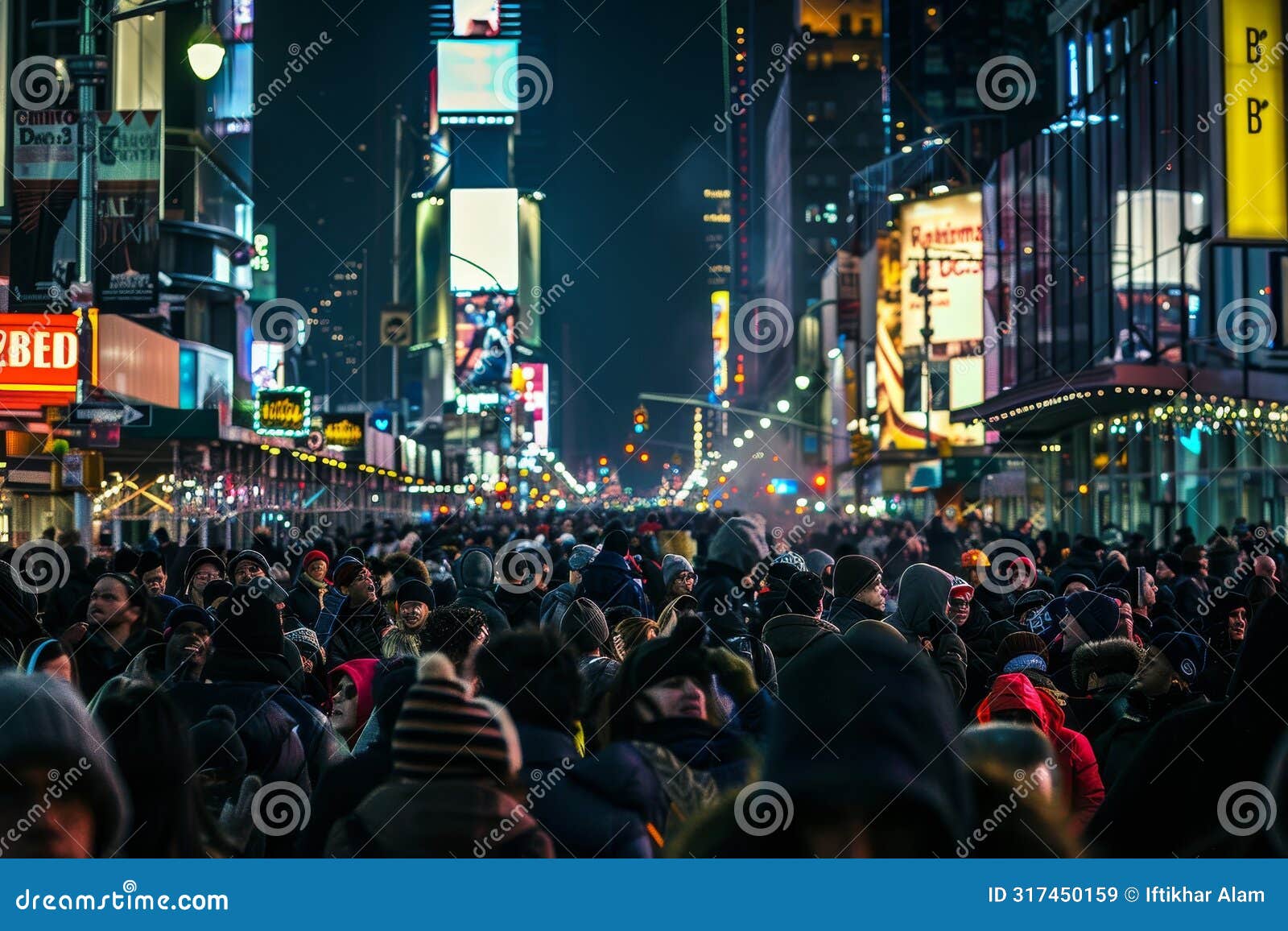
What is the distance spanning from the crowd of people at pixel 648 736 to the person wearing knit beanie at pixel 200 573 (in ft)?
6.44

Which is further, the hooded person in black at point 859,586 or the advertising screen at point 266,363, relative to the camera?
the advertising screen at point 266,363

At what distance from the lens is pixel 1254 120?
3066cm

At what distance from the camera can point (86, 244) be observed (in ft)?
69.5

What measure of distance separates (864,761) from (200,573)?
9349mm

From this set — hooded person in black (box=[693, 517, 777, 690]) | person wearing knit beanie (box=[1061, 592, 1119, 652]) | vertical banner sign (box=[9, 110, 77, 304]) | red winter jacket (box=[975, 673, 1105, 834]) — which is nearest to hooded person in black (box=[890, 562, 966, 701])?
person wearing knit beanie (box=[1061, 592, 1119, 652])

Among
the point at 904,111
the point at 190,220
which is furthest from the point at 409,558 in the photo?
the point at 904,111

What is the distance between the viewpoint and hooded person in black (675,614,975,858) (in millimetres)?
3570

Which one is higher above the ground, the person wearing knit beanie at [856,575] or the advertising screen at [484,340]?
the advertising screen at [484,340]

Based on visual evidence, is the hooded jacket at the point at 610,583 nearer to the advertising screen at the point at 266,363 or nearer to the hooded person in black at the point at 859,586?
the hooded person in black at the point at 859,586

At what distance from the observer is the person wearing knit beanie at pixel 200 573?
11.9m

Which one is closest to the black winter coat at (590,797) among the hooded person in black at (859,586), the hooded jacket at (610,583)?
the hooded person in black at (859,586)

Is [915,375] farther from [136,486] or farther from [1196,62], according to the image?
[136,486]

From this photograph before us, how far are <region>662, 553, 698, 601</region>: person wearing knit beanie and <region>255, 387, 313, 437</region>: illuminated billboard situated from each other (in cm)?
2937

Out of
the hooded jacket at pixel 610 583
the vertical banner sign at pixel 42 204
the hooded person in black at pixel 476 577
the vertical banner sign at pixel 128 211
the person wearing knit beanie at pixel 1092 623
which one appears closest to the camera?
the person wearing knit beanie at pixel 1092 623
